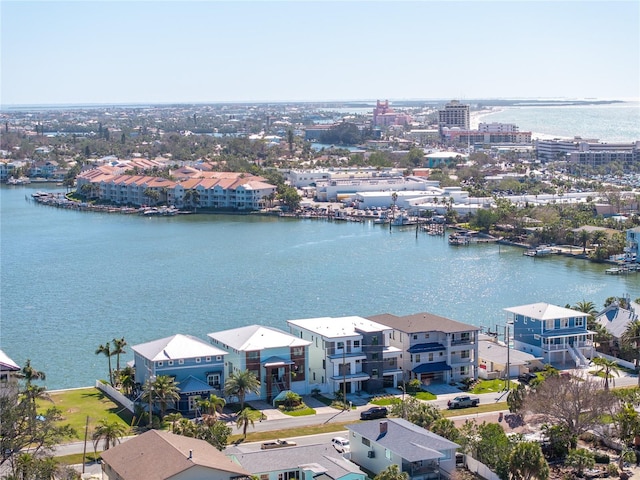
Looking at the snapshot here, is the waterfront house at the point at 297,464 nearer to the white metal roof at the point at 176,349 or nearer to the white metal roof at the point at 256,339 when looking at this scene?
the white metal roof at the point at 176,349

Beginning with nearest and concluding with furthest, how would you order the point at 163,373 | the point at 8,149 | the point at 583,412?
the point at 583,412
the point at 163,373
the point at 8,149

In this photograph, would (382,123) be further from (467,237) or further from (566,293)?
(566,293)

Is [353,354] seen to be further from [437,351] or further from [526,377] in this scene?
[526,377]

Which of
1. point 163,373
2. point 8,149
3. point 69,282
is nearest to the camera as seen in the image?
point 163,373

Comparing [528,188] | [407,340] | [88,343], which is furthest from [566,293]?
[528,188]

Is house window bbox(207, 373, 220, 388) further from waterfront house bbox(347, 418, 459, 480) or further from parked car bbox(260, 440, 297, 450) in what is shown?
waterfront house bbox(347, 418, 459, 480)

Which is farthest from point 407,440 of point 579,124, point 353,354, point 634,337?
point 579,124

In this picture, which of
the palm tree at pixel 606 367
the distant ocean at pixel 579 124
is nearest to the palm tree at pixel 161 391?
the palm tree at pixel 606 367
